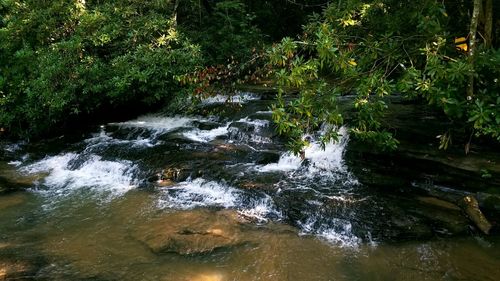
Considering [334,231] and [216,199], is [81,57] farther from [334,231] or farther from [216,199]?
[334,231]

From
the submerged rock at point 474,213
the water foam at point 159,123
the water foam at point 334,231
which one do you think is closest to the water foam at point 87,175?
the water foam at point 159,123

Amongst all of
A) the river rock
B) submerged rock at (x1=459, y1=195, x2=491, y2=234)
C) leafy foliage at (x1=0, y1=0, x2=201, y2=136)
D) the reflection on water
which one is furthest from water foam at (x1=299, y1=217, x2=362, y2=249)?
leafy foliage at (x1=0, y1=0, x2=201, y2=136)

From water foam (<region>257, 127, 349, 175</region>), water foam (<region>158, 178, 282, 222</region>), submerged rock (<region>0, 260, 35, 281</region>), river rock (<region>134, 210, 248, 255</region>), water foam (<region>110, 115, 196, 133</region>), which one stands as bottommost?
submerged rock (<region>0, 260, 35, 281</region>)

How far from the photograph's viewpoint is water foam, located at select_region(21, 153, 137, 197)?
361 inches

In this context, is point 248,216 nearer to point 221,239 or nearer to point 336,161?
point 221,239

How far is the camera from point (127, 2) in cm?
1262

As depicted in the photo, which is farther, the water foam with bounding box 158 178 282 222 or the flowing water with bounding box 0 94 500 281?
the water foam with bounding box 158 178 282 222

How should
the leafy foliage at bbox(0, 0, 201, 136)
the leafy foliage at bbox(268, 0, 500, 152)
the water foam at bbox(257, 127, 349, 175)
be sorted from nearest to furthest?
the leafy foliage at bbox(268, 0, 500, 152) < the water foam at bbox(257, 127, 349, 175) < the leafy foliage at bbox(0, 0, 201, 136)

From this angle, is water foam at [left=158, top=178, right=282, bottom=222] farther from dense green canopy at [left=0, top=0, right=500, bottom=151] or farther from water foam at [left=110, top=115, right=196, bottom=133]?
water foam at [left=110, top=115, right=196, bottom=133]

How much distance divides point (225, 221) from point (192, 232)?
2.05 feet

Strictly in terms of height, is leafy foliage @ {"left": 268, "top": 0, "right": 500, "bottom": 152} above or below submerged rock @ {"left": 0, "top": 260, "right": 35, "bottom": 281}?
above

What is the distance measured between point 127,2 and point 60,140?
4.61 meters

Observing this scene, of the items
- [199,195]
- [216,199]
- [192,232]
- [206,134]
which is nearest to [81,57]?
[206,134]

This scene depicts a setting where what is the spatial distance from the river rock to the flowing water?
26 mm
